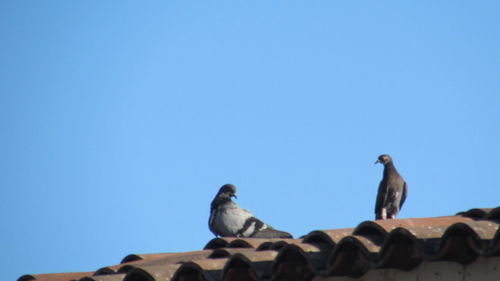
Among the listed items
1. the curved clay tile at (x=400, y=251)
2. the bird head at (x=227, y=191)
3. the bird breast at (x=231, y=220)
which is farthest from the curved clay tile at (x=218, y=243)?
the bird head at (x=227, y=191)

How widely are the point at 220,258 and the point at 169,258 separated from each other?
130 cm

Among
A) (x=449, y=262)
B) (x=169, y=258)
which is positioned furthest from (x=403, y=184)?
(x=449, y=262)

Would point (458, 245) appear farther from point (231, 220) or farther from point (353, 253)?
point (231, 220)

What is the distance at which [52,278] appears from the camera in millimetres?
7434

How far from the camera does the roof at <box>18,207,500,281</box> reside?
466 centimetres

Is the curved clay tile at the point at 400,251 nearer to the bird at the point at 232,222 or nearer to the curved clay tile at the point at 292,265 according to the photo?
the curved clay tile at the point at 292,265

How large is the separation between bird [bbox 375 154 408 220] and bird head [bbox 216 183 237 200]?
203 centimetres

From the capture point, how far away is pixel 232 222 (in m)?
12.1

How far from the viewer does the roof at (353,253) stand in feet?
15.3

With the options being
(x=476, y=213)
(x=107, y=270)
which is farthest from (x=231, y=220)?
(x=476, y=213)

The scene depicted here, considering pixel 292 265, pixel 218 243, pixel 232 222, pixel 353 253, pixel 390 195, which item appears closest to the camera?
pixel 353 253

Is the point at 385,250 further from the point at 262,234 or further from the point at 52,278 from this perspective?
the point at 262,234

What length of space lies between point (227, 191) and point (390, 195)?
229cm

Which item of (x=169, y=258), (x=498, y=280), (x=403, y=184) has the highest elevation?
(x=403, y=184)
